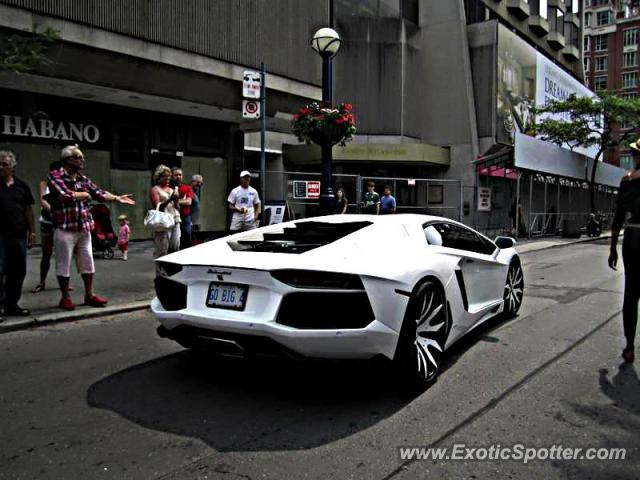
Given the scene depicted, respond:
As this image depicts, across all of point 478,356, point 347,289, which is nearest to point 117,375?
point 347,289

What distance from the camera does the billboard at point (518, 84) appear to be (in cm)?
2608

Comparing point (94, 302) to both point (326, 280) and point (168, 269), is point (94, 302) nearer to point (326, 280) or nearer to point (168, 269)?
point (168, 269)

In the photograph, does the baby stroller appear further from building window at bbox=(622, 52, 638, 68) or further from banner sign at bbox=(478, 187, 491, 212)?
building window at bbox=(622, 52, 638, 68)

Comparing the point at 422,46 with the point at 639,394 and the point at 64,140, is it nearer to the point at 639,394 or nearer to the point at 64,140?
the point at 64,140

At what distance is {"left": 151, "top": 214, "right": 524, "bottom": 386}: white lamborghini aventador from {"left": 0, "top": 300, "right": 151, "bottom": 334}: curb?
257 cm

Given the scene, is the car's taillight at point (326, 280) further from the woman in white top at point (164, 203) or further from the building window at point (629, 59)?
the building window at point (629, 59)

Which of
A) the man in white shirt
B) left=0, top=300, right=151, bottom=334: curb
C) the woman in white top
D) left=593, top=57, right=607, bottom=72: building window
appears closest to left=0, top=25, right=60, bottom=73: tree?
the woman in white top

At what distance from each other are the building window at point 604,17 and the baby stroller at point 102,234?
336ft

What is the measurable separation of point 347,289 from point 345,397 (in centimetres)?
83

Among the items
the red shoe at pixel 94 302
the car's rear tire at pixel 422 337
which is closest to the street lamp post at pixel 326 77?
the red shoe at pixel 94 302

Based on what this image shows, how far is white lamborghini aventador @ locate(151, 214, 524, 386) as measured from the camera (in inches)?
139

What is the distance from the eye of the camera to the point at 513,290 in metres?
6.46

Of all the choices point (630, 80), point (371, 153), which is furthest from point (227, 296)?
point (630, 80)

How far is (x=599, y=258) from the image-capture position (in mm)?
14656
